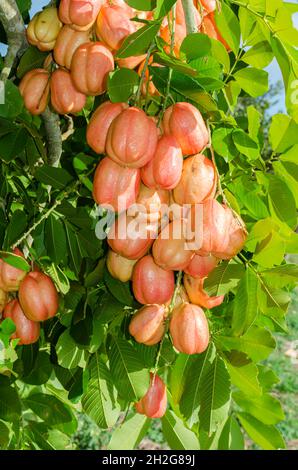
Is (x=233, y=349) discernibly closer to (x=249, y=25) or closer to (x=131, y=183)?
(x=131, y=183)

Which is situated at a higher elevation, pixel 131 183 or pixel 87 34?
pixel 87 34

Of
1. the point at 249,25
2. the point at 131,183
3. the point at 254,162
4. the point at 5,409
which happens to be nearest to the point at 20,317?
the point at 5,409

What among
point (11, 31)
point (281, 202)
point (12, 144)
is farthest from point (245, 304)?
point (11, 31)

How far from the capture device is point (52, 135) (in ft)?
3.58

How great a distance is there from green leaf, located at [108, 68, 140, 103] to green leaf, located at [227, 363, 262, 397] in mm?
482

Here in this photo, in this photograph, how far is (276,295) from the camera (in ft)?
2.96

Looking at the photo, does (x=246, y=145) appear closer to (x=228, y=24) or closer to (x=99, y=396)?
(x=228, y=24)

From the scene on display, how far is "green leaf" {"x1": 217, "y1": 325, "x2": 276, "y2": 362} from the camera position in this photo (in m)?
0.98

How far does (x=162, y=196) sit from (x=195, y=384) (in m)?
0.35

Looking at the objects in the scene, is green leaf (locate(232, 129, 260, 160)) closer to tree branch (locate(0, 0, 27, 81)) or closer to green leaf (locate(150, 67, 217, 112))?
green leaf (locate(150, 67, 217, 112))
